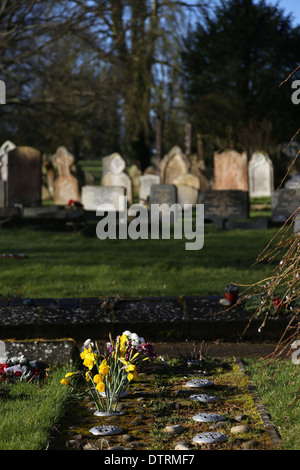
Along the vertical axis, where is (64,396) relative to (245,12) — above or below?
below

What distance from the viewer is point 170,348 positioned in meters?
Answer: 6.61

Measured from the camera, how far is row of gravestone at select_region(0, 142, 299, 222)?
18.6m

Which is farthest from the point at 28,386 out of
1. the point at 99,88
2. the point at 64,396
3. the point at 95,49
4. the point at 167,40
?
the point at 167,40

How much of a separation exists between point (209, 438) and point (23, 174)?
19035 millimetres

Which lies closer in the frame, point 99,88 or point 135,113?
point 99,88

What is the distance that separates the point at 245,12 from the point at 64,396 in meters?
36.2

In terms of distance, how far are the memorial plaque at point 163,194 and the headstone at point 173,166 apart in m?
Result: 6.56

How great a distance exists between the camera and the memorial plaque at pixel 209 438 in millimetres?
4020

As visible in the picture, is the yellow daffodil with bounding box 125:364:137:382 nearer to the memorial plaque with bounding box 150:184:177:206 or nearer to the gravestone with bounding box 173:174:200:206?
the memorial plaque with bounding box 150:184:177:206

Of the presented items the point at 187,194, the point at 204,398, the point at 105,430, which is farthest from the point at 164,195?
the point at 105,430

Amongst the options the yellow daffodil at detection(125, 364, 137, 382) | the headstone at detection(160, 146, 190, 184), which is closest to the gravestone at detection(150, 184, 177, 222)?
the headstone at detection(160, 146, 190, 184)

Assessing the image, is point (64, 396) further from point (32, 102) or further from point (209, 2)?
point (209, 2)

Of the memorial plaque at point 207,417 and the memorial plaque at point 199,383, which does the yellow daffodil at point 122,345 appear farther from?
the memorial plaque at point 207,417

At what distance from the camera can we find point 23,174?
22.3 metres
